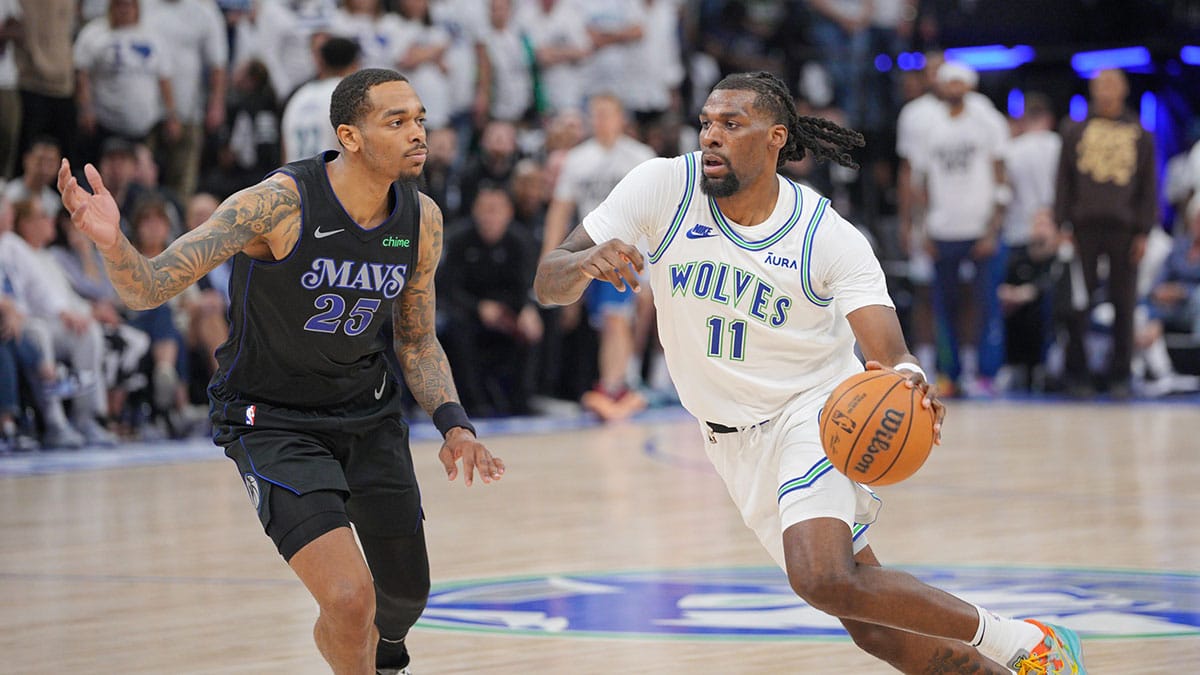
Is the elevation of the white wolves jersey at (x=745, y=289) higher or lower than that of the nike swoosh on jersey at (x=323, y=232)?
lower

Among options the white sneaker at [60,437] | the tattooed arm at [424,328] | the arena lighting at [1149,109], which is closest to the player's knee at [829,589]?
the tattooed arm at [424,328]

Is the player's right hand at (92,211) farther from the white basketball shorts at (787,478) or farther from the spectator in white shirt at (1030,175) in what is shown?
the spectator in white shirt at (1030,175)

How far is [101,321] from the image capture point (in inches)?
431

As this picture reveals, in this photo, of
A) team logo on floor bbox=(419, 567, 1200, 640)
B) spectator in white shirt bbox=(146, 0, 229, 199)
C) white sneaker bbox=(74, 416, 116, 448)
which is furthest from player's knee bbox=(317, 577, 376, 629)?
spectator in white shirt bbox=(146, 0, 229, 199)

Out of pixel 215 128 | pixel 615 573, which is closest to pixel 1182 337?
pixel 215 128

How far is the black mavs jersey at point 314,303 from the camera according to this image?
4656 millimetres

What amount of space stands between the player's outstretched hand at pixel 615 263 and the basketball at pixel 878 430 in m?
0.64

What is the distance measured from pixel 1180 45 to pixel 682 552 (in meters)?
A: 14.9

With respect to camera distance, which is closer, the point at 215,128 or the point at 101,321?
the point at 101,321

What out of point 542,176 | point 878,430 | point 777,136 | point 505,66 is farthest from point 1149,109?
point 878,430

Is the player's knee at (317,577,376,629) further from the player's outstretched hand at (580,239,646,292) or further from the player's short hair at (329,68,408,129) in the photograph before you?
the player's short hair at (329,68,408,129)

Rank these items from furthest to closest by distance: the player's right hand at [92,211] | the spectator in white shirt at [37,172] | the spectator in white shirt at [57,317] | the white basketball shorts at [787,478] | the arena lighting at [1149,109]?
the arena lighting at [1149,109], the spectator in white shirt at [37,172], the spectator in white shirt at [57,317], the white basketball shorts at [787,478], the player's right hand at [92,211]

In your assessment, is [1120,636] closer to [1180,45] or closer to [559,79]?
[559,79]

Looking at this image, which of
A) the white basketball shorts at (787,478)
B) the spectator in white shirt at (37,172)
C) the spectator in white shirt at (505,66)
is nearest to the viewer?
the white basketball shorts at (787,478)
